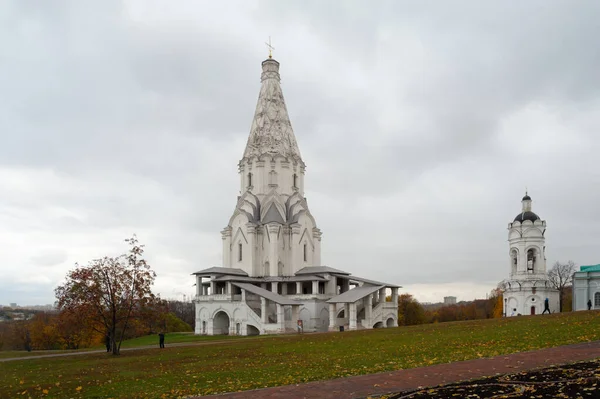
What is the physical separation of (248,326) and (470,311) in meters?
56.3

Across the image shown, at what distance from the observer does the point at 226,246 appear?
62156mm

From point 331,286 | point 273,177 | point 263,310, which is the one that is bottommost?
point 263,310

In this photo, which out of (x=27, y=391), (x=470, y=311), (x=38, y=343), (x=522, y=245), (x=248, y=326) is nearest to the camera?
(x=27, y=391)

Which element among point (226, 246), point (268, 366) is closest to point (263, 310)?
point (226, 246)

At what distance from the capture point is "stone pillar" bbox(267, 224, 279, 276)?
58688mm

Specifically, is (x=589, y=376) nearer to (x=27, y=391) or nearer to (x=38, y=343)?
(x=27, y=391)

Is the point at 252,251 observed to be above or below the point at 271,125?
below

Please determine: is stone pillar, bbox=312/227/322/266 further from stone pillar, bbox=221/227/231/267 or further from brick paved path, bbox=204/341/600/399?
brick paved path, bbox=204/341/600/399

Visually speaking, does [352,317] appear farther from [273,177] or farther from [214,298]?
[273,177]

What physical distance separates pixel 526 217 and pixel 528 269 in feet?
19.0

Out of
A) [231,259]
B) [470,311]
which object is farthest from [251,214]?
[470,311]

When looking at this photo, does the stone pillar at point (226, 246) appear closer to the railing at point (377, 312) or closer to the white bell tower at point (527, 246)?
the railing at point (377, 312)

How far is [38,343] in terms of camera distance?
61875mm

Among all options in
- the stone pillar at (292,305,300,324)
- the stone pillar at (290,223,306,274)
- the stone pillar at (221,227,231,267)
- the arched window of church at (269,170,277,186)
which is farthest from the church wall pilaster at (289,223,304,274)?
the stone pillar at (292,305,300,324)
